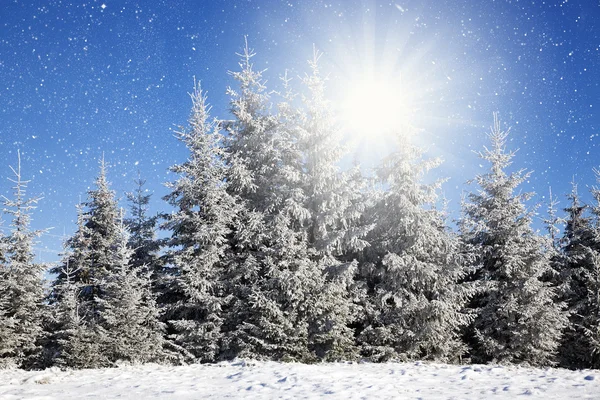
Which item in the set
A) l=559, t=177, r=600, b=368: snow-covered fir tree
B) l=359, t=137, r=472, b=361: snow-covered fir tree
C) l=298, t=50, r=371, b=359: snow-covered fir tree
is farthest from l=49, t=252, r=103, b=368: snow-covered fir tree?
l=559, t=177, r=600, b=368: snow-covered fir tree

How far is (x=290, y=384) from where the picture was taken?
900 centimetres

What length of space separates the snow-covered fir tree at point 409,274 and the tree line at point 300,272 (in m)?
0.07

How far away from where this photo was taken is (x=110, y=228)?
2338 centimetres

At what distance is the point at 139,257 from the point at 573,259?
2461 centimetres

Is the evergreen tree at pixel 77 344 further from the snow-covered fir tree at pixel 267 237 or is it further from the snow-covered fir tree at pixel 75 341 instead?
the snow-covered fir tree at pixel 267 237

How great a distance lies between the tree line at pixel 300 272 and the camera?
15.8 meters

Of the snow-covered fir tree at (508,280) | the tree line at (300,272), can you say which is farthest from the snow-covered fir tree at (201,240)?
the snow-covered fir tree at (508,280)

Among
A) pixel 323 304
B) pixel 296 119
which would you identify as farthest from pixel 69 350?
pixel 296 119

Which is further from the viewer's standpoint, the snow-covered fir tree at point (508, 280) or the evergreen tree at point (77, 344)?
the snow-covered fir tree at point (508, 280)

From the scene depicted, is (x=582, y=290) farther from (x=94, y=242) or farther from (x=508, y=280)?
(x=94, y=242)

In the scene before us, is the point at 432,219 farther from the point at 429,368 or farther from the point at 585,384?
the point at 585,384

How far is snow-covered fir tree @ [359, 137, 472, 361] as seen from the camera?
53.7ft

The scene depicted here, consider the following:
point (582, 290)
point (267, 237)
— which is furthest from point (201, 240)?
point (582, 290)

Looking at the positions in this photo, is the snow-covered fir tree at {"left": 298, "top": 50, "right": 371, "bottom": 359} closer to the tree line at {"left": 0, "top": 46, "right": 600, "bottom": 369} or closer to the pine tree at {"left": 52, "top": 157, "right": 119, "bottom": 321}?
the tree line at {"left": 0, "top": 46, "right": 600, "bottom": 369}
